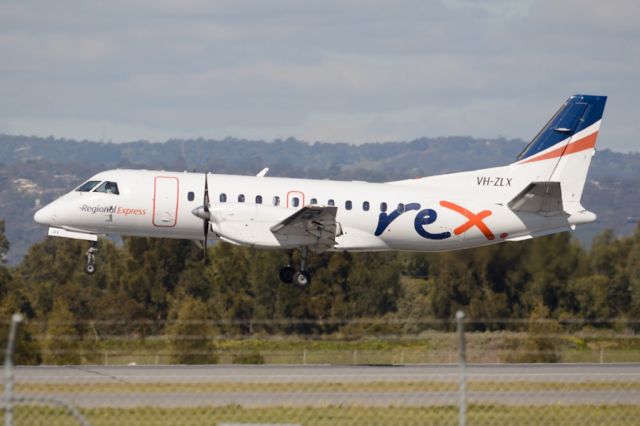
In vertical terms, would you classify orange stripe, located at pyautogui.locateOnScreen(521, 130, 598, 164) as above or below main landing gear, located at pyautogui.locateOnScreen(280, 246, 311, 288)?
above

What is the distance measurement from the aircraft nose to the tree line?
4677 mm

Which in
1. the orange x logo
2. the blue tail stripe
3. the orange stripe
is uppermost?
the blue tail stripe

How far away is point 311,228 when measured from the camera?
3288 cm

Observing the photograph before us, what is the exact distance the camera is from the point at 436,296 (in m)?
57.7

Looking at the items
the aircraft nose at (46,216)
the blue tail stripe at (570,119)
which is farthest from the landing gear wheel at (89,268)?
the blue tail stripe at (570,119)

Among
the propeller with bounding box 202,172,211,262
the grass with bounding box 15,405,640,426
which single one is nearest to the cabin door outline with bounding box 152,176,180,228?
the propeller with bounding box 202,172,211,262

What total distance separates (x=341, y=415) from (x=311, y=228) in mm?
14154

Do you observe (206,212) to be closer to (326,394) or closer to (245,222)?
(245,222)

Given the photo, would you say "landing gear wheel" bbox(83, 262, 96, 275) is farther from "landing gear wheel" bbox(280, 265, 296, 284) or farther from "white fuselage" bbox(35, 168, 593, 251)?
"landing gear wheel" bbox(280, 265, 296, 284)

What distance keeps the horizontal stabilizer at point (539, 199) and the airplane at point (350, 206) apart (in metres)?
0.03

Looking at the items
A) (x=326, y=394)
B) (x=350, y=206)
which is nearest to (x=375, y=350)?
(x=350, y=206)

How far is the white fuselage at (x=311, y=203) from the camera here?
33.2 meters

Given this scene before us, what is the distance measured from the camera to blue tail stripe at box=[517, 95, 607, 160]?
3597 cm

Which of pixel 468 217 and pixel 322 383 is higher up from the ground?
pixel 468 217
